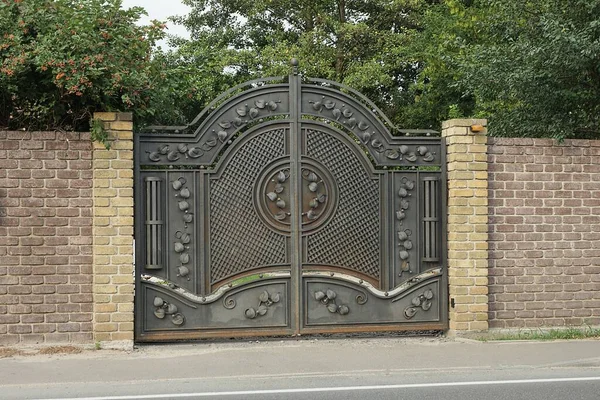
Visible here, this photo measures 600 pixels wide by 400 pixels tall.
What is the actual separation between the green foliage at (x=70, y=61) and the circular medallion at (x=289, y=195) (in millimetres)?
1727

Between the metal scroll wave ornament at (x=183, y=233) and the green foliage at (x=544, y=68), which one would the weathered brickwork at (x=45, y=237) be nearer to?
the metal scroll wave ornament at (x=183, y=233)

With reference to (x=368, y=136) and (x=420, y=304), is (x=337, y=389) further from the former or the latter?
(x=368, y=136)

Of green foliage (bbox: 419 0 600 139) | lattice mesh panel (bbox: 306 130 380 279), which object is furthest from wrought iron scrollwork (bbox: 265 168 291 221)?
green foliage (bbox: 419 0 600 139)

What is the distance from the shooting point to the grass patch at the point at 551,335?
33.0ft

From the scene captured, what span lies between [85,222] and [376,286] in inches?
138

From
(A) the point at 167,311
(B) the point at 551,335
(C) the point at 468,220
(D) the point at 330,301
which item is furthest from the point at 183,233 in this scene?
(B) the point at 551,335

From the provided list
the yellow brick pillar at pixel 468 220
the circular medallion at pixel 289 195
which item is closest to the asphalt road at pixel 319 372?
the yellow brick pillar at pixel 468 220

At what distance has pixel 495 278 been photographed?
10211 millimetres

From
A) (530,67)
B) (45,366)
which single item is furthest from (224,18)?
(45,366)

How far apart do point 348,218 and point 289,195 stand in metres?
0.78

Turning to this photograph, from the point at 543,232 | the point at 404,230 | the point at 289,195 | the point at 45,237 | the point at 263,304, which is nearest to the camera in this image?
the point at 45,237

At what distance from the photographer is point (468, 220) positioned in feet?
32.8

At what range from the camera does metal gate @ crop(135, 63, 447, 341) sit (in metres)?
9.54

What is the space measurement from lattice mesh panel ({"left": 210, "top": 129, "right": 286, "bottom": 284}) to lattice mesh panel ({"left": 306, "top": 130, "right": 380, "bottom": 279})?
45cm
